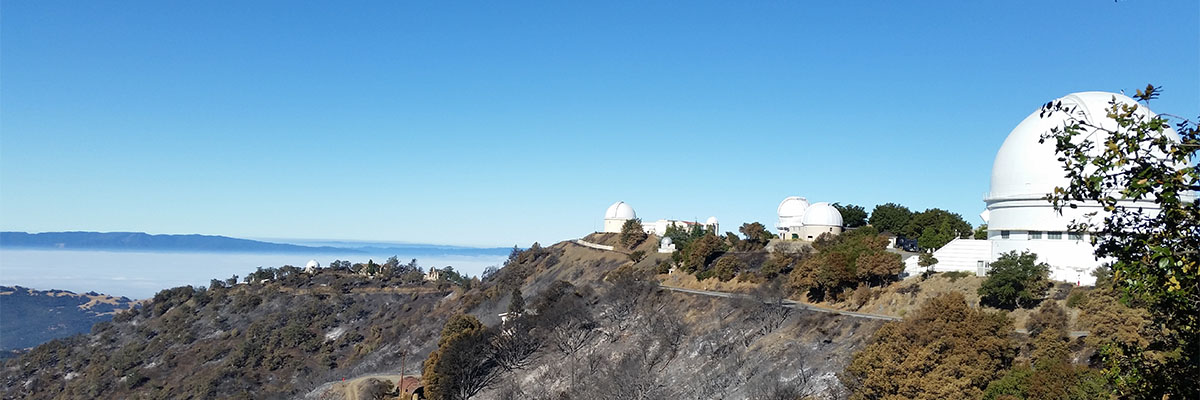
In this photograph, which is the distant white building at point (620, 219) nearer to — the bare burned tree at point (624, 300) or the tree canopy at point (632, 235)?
the tree canopy at point (632, 235)

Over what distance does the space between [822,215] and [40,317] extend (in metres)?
192

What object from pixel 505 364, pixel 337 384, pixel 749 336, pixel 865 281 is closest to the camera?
pixel 749 336

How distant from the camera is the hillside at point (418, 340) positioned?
38.2 metres

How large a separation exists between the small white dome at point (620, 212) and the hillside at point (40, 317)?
Result: 12394 cm

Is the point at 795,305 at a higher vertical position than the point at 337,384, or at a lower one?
higher

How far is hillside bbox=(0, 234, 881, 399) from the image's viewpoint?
38.2 metres

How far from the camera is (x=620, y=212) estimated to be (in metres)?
109

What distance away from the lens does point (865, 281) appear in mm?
44844

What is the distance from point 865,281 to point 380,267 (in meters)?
90.7

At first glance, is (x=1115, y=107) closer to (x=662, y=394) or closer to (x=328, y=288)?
(x=662, y=394)

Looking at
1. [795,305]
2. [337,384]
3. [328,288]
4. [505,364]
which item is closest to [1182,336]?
[795,305]

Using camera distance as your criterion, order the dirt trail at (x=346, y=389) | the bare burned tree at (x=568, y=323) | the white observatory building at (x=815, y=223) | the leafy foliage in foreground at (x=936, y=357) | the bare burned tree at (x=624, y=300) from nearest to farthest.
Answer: the leafy foliage in foreground at (x=936, y=357), the bare burned tree at (x=568, y=323), the dirt trail at (x=346, y=389), the bare burned tree at (x=624, y=300), the white observatory building at (x=815, y=223)

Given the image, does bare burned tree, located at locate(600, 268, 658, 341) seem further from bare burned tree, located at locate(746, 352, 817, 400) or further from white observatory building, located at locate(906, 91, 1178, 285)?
white observatory building, located at locate(906, 91, 1178, 285)

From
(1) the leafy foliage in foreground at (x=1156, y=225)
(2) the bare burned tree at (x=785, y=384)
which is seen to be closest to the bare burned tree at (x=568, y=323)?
(2) the bare burned tree at (x=785, y=384)
